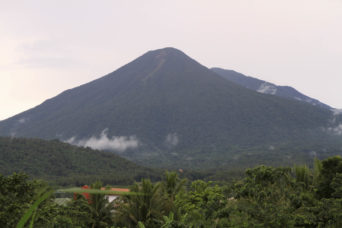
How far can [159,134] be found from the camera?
19038cm

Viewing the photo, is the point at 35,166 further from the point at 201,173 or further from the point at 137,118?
the point at 137,118

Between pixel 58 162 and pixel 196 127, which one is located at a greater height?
pixel 196 127

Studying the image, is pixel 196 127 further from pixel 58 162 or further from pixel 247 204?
pixel 247 204

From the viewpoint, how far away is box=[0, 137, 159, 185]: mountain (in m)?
85.3

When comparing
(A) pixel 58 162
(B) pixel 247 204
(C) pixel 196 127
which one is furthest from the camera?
(C) pixel 196 127

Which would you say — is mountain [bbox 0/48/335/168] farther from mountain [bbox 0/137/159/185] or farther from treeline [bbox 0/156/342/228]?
treeline [bbox 0/156/342/228]

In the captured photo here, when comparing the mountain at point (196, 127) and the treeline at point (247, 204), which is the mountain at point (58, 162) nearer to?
the mountain at point (196, 127)

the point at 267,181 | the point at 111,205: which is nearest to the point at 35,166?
the point at 111,205

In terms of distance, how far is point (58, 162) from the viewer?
3691 inches

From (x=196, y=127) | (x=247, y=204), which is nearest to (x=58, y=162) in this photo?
(x=247, y=204)

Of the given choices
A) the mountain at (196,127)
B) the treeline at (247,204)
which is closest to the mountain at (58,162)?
the mountain at (196,127)

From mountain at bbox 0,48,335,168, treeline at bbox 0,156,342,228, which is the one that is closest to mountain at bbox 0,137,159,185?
mountain at bbox 0,48,335,168

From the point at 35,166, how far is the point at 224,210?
87.2 meters

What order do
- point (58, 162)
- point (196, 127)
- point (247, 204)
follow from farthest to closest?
point (196, 127) → point (58, 162) → point (247, 204)
